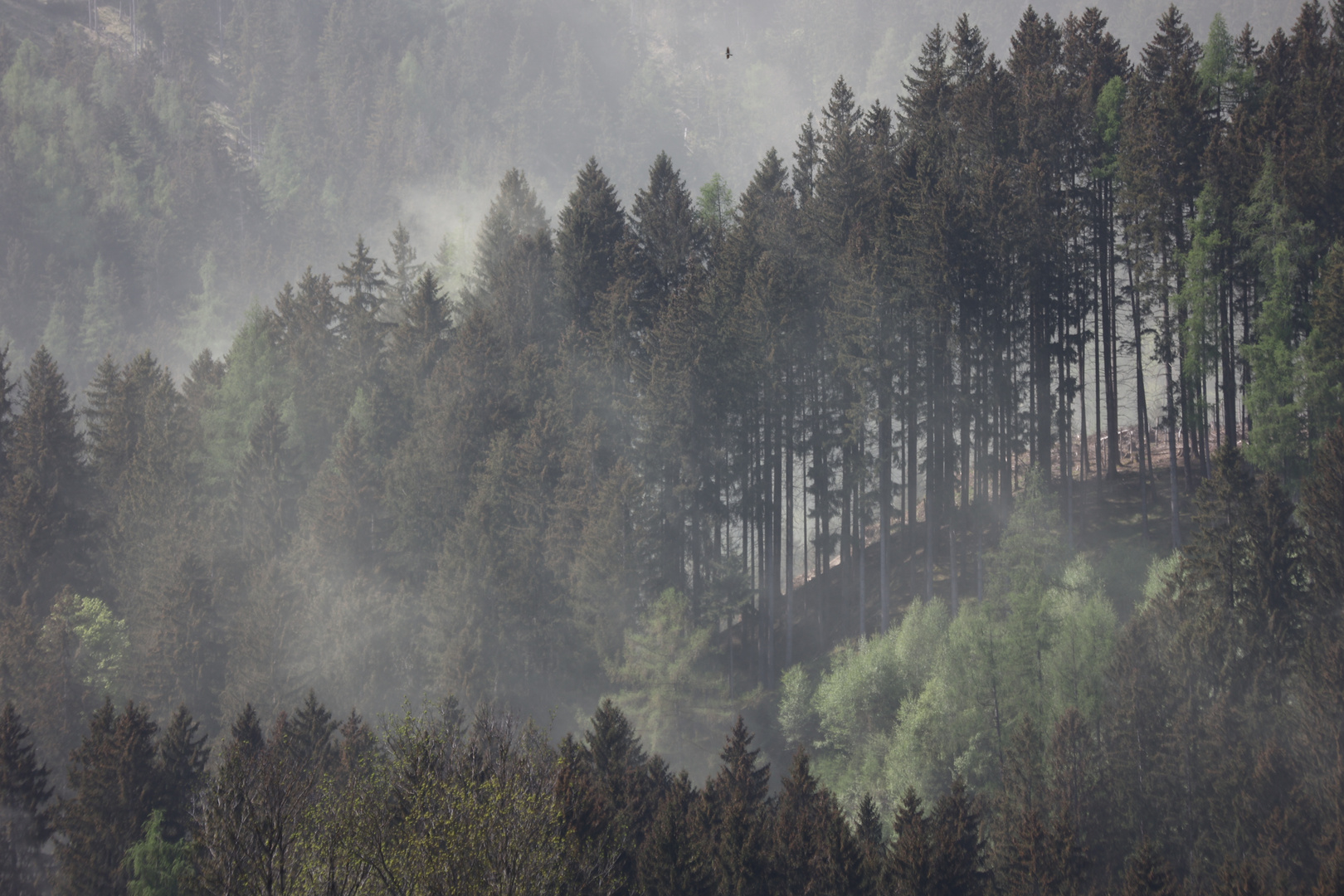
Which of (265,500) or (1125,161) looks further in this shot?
(265,500)

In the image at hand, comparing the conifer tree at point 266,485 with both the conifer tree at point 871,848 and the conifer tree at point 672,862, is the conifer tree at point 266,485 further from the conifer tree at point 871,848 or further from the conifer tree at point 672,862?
the conifer tree at point 871,848

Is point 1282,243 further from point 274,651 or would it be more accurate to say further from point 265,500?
point 265,500

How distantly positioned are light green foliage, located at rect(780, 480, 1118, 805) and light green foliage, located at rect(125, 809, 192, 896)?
1079 inches

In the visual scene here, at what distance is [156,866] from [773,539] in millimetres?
36593

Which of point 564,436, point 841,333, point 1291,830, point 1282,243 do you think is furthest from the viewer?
point 564,436

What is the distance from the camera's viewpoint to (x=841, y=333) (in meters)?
58.3

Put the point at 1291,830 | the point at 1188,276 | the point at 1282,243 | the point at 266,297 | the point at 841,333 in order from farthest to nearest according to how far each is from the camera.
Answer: the point at 266,297, the point at 841,333, the point at 1188,276, the point at 1282,243, the point at 1291,830

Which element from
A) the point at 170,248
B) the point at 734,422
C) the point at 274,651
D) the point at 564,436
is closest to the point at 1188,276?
the point at 734,422

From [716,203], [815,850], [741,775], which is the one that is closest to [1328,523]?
[815,850]

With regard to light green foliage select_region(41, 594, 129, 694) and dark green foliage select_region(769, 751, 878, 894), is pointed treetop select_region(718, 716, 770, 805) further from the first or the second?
light green foliage select_region(41, 594, 129, 694)

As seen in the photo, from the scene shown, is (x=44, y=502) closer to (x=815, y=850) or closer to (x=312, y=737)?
(x=312, y=737)

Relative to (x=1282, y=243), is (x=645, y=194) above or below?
above

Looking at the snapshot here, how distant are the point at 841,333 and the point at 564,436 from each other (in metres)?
19.5

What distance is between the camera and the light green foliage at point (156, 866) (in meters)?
40.2
